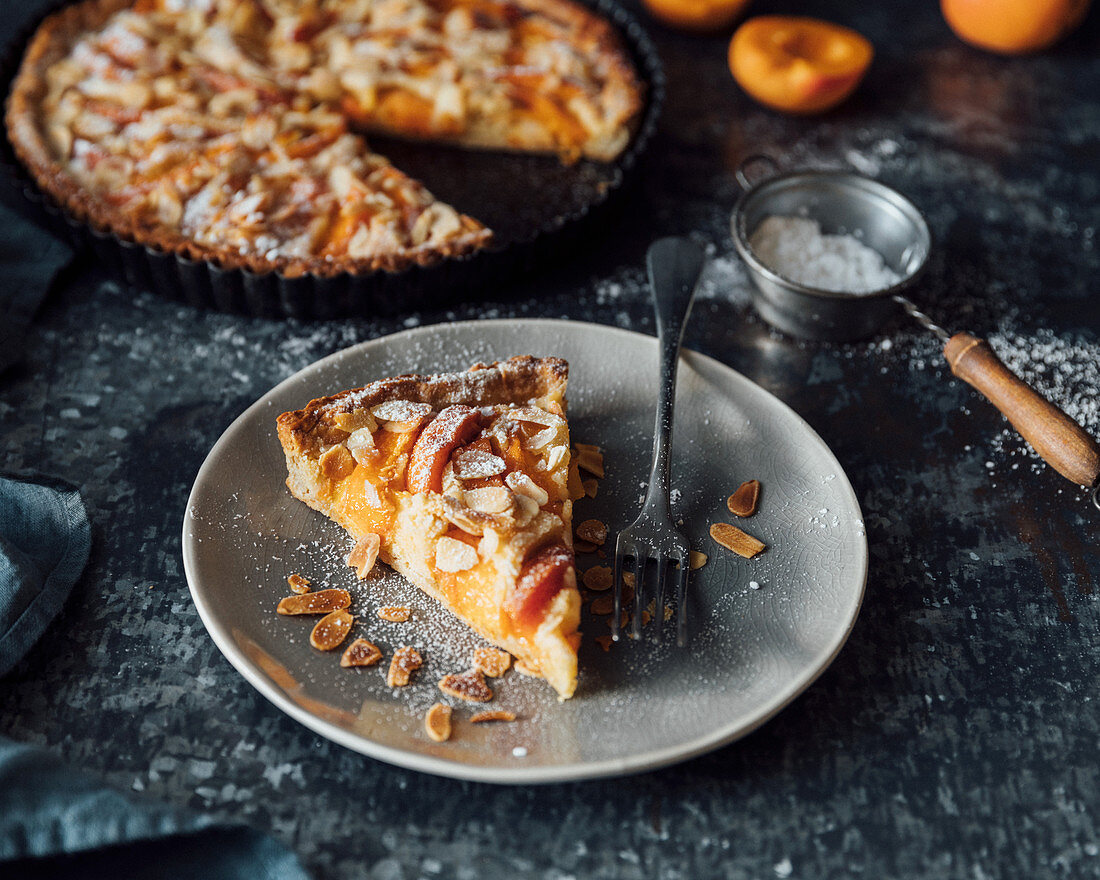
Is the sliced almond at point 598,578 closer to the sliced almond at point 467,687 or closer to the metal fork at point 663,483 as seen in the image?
the metal fork at point 663,483

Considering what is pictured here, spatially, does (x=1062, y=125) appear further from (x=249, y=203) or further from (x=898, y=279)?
(x=249, y=203)

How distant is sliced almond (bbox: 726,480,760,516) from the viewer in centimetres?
186

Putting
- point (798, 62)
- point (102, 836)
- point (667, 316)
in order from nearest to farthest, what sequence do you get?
point (102, 836), point (667, 316), point (798, 62)

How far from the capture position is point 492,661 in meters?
1.62

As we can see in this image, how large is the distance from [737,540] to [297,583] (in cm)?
78

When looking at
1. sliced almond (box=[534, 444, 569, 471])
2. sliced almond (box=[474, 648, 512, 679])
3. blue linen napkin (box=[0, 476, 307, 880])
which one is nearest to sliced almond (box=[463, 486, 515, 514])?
sliced almond (box=[534, 444, 569, 471])

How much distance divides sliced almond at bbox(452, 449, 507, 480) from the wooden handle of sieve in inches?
39.9

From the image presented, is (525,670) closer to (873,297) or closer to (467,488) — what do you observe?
(467,488)

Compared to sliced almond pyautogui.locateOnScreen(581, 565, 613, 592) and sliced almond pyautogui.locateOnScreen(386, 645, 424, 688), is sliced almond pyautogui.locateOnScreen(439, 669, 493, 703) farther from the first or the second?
sliced almond pyautogui.locateOnScreen(581, 565, 613, 592)

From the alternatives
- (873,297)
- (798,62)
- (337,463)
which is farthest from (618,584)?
(798,62)

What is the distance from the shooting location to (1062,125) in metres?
Answer: 3.03

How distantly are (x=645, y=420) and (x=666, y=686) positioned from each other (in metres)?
0.62

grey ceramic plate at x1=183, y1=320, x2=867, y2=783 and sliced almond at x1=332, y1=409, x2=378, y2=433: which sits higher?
sliced almond at x1=332, y1=409, x2=378, y2=433

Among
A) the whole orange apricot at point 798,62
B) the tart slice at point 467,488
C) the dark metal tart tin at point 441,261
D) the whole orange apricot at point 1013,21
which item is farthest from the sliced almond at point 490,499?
the whole orange apricot at point 1013,21
